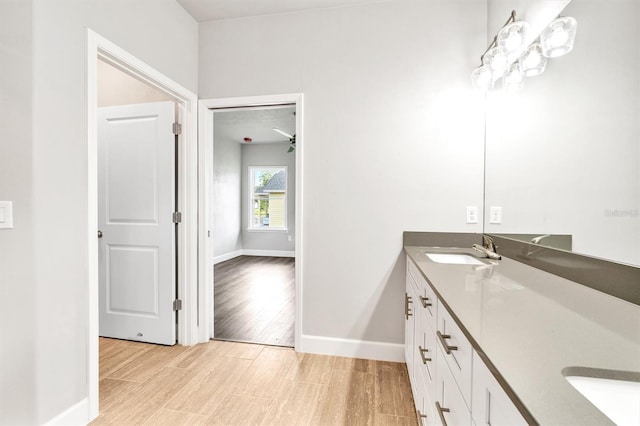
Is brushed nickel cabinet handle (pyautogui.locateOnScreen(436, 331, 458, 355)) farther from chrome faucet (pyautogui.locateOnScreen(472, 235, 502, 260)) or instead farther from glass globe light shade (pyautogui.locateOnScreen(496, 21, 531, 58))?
glass globe light shade (pyautogui.locateOnScreen(496, 21, 531, 58))

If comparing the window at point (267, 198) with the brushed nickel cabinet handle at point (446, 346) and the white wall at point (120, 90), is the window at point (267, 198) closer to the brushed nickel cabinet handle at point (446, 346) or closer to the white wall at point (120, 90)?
the white wall at point (120, 90)

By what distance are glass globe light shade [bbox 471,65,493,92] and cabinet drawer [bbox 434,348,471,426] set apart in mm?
1830

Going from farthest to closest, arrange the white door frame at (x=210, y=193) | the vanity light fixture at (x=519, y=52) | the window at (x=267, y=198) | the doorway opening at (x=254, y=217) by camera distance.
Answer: the window at (x=267, y=198) < the doorway opening at (x=254, y=217) < the white door frame at (x=210, y=193) < the vanity light fixture at (x=519, y=52)

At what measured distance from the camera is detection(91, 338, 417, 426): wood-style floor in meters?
1.64

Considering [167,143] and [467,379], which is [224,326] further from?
[467,379]

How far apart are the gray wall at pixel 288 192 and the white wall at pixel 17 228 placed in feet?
18.3

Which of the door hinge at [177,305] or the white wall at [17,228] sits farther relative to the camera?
the door hinge at [177,305]

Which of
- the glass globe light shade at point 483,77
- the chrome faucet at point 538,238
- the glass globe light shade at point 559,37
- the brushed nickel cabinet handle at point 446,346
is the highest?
the glass globe light shade at point 483,77

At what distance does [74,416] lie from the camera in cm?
152

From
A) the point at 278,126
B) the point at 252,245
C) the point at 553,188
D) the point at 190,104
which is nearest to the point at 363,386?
the point at 553,188

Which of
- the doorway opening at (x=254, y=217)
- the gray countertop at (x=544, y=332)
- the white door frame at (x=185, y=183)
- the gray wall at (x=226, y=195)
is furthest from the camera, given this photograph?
the gray wall at (x=226, y=195)

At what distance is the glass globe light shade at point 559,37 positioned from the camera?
49.4 inches

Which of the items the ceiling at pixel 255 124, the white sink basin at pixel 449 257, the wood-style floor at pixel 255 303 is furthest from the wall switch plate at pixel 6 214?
the ceiling at pixel 255 124

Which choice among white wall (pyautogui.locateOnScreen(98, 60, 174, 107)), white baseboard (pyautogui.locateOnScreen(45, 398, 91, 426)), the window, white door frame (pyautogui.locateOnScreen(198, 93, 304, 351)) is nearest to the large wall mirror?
white door frame (pyautogui.locateOnScreen(198, 93, 304, 351))
